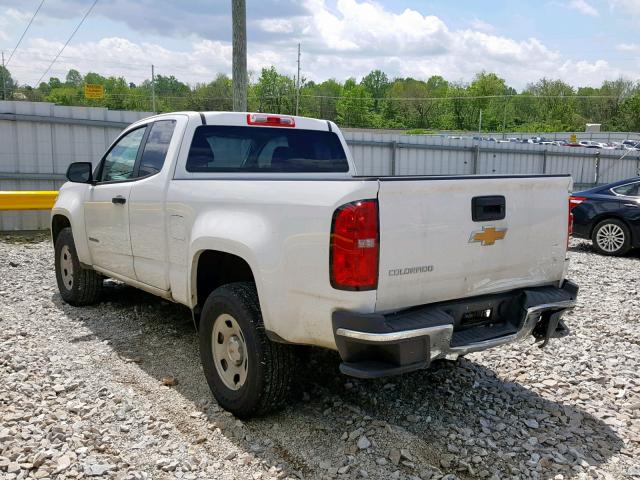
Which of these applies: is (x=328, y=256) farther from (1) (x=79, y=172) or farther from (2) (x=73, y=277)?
Answer: (2) (x=73, y=277)

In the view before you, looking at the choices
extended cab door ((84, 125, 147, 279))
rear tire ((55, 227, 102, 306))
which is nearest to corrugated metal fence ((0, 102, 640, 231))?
rear tire ((55, 227, 102, 306))

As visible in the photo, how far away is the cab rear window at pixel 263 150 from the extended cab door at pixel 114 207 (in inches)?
29.4

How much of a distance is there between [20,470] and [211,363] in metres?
1.21

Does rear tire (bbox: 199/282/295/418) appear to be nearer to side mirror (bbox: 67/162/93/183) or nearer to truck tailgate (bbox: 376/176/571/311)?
truck tailgate (bbox: 376/176/571/311)

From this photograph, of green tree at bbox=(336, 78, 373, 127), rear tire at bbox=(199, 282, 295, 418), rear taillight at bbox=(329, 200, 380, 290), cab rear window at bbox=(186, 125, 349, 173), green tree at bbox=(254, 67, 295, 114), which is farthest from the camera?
green tree at bbox=(336, 78, 373, 127)

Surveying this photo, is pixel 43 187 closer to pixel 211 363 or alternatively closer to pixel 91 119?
pixel 91 119

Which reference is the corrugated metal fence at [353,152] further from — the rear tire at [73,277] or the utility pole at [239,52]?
the rear tire at [73,277]

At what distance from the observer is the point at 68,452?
335 centimetres

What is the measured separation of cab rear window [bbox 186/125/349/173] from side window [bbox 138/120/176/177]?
0.27 metres

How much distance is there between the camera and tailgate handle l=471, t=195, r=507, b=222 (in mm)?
3352

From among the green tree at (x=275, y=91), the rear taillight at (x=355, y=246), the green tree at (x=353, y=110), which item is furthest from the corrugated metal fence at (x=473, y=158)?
the green tree at (x=353, y=110)

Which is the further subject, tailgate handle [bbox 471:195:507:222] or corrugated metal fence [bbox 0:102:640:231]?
corrugated metal fence [bbox 0:102:640:231]

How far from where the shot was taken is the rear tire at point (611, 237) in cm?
1038

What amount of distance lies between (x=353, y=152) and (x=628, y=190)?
7.41 metres
